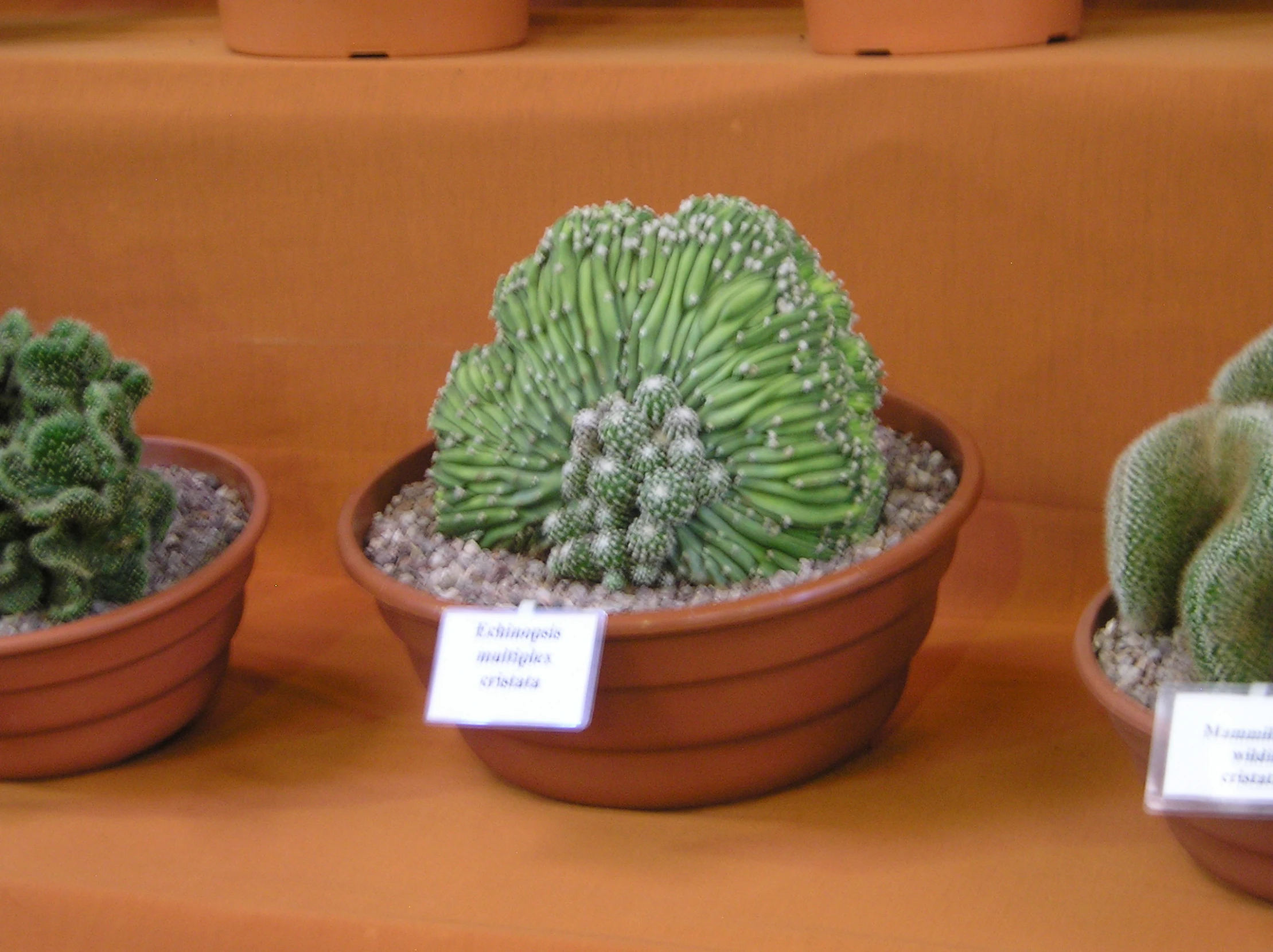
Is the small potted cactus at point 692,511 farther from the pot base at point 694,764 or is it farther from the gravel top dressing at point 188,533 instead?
the gravel top dressing at point 188,533

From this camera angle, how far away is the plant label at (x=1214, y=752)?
66 cm

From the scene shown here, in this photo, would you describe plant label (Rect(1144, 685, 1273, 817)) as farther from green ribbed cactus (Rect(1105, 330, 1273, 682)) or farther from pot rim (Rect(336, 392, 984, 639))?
pot rim (Rect(336, 392, 984, 639))

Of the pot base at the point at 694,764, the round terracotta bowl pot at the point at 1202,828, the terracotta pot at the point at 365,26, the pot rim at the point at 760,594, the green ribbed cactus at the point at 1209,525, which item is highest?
the terracotta pot at the point at 365,26

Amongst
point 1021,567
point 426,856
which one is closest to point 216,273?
point 426,856

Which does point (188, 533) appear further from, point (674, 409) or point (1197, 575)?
point (1197, 575)

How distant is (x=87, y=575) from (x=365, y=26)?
0.53 m

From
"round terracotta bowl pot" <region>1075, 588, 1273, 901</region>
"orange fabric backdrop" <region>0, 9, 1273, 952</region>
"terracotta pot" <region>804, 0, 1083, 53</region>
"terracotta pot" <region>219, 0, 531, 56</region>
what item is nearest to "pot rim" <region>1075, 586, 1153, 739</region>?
"round terracotta bowl pot" <region>1075, 588, 1273, 901</region>

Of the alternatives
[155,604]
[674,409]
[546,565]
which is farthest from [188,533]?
[674,409]

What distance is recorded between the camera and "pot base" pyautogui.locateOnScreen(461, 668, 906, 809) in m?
0.85

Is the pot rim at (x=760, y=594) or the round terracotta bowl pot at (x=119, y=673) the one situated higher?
the pot rim at (x=760, y=594)

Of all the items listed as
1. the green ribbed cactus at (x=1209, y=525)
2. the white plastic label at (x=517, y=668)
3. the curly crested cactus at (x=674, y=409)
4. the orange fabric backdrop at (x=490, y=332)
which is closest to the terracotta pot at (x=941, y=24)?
the orange fabric backdrop at (x=490, y=332)

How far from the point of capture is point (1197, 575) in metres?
0.69

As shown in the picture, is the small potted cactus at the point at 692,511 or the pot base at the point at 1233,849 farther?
the small potted cactus at the point at 692,511

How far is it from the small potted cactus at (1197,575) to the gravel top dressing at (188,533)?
0.59m
